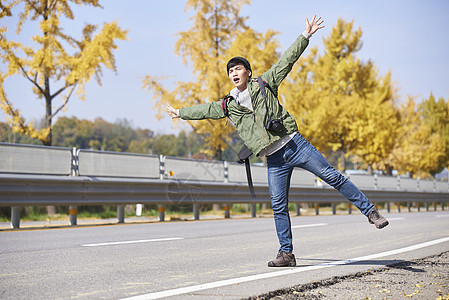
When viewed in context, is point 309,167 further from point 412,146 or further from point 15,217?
point 412,146

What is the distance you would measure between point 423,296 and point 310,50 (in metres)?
28.6

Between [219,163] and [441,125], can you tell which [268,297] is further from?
[441,125]

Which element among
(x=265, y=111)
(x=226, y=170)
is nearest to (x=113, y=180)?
(x=226, y=170)

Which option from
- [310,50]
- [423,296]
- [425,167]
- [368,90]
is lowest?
[423,296]

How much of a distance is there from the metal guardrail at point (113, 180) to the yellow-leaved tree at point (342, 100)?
34.1 ft

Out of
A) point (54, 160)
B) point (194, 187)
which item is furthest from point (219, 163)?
point (54, 160)

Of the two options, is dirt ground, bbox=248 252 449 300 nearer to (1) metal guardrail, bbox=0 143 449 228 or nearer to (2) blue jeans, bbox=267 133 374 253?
(2) blue jeans, bbox=267 133 374 253

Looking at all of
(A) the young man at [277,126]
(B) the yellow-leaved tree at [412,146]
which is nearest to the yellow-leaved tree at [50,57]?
(A) the young man at [277,126]

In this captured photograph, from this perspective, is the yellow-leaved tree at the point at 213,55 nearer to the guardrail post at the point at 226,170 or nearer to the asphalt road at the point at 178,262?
the guardrail post at the point at 226,170

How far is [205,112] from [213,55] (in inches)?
716

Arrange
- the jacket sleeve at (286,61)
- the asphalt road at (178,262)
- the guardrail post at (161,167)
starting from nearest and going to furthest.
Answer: the asphalt road at (178,262) → the jacket sleeve at (286,61) → the guardrail post at (161,167)

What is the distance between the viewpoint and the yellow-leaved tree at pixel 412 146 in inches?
1539

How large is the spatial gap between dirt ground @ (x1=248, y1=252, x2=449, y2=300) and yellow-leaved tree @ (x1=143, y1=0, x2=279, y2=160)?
54.3ft

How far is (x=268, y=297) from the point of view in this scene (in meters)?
3.33
